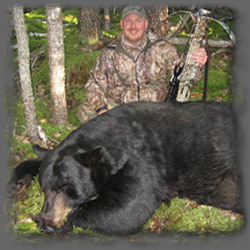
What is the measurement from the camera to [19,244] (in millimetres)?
3467

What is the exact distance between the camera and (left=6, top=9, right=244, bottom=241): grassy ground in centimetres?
438

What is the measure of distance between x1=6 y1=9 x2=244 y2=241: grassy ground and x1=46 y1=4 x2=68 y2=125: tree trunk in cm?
37

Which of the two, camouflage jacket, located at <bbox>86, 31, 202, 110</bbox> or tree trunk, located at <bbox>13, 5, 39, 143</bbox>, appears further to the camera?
camouflage jacket, located at <bbox>86, 31, 202, 110</bbox>

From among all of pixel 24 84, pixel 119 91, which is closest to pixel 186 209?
pixel 119 91

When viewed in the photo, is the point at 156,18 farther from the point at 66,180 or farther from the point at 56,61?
the point at 66,180

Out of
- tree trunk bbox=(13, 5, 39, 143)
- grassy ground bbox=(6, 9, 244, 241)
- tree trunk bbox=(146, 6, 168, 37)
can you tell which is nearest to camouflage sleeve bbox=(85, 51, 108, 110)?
grassy ground bbox=(6, 9, 244, 241)

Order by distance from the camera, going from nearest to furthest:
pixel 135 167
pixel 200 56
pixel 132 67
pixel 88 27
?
1. pixel 135 167
2. pixel 200 56
3. pixel 132 67
4. pixel 88 27

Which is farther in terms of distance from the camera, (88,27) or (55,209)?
(88,27)

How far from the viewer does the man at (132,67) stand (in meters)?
6.57


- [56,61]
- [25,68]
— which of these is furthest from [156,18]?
[25,68]

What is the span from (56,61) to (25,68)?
0.92 metres

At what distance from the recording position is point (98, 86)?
6.69 meters

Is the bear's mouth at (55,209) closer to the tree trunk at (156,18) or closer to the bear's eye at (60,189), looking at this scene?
the bear's eye at (60,189)

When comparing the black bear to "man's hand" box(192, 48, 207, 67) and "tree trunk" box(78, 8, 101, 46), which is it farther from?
"tree trunk" box(78, 8, 101, 46)
